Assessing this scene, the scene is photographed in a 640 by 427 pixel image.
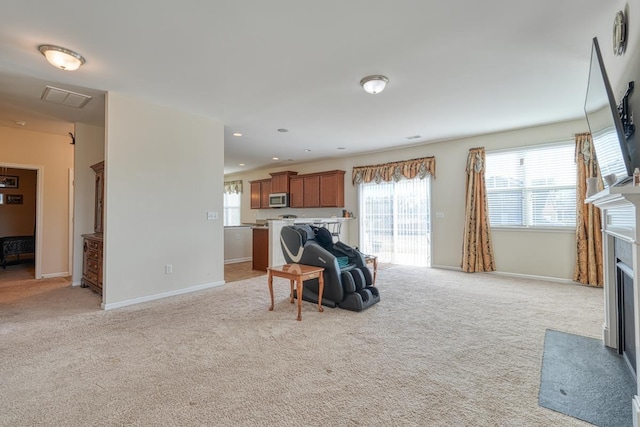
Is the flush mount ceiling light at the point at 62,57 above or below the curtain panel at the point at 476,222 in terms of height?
above

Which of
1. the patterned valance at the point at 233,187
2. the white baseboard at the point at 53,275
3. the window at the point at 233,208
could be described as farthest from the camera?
the window at the point at 233,208

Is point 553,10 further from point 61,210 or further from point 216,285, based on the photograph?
point 61,210

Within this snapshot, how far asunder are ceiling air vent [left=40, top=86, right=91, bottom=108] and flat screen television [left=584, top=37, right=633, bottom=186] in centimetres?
494

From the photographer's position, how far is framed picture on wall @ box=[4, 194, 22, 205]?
6.84 metres

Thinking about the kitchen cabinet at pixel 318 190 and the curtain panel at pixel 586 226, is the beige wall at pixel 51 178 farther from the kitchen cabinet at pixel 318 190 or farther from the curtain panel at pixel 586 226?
the curtain panel at pixel 586 226

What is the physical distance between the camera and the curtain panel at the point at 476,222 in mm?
5199

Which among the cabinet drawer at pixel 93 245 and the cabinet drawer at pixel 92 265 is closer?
the cabinet drawer at pixel 93 245

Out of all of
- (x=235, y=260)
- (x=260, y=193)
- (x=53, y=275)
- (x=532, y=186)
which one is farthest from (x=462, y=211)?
(x=53, y=275)

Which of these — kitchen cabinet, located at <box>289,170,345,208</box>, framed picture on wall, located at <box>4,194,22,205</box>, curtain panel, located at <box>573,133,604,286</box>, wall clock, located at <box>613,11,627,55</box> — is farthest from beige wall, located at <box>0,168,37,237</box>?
curtain panel, located at <box>573,133,604,286</box>

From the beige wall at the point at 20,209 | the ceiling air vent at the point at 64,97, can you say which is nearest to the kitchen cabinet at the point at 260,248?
the ceiling air vent at the point at 64,97

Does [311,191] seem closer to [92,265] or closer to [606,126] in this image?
[92,265]

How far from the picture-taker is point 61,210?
5340 mm

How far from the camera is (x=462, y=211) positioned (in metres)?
5.54

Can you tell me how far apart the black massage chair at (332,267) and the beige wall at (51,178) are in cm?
455
